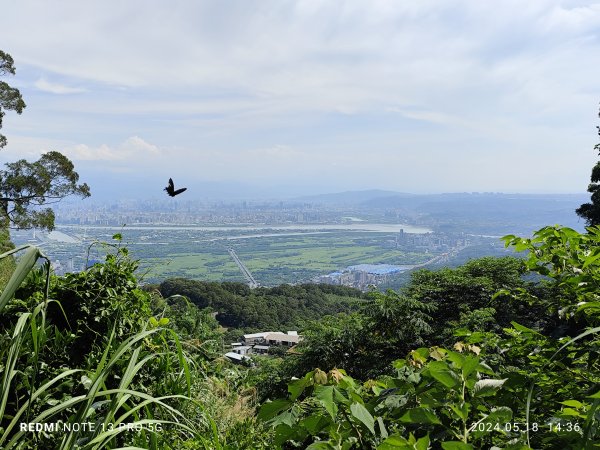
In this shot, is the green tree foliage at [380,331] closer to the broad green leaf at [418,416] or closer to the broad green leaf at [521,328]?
the broad green leaf at [521,328]

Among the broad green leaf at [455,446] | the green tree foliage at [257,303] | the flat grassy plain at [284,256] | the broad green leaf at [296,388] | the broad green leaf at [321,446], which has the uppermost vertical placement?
the broad green leaf at [455,446]

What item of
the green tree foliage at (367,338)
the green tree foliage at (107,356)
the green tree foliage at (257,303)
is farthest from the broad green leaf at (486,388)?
the green tree foliage at (257,303)

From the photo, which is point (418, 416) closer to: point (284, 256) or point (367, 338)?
point (367, 338)

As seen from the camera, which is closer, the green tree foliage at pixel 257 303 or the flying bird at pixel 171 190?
the flying bird at pixel 171 190

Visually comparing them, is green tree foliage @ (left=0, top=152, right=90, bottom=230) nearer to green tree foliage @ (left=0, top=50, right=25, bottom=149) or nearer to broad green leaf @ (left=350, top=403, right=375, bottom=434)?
green tree foliage @ (left=0, top=50, right=25, bottom=149)

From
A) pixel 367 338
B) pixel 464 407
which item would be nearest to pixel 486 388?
pixel 464 407

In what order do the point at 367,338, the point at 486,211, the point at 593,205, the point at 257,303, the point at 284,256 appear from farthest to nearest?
the point at 486,211 → the point at 284,256 → the point at 257,303 → the point at 593,205 → the point at 367,338

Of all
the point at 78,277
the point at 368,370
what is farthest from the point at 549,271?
the point at 368,370
